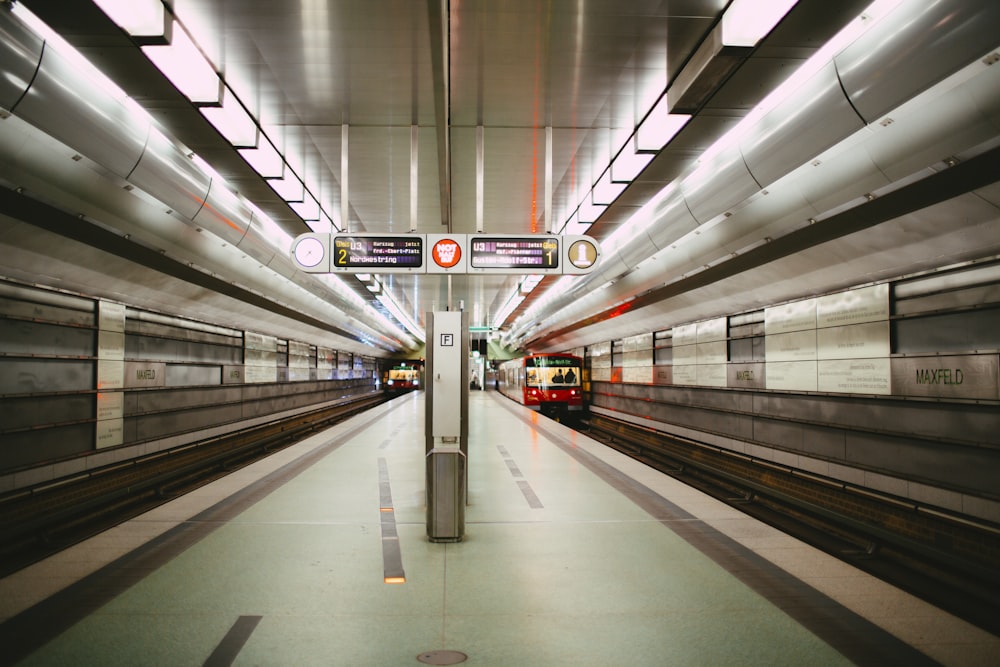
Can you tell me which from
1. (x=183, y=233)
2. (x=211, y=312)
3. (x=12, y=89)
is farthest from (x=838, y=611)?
(x=211, y=312)

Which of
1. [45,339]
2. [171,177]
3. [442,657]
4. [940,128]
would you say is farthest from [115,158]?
[940,128]

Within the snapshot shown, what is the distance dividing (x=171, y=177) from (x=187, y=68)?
1236 millimetres

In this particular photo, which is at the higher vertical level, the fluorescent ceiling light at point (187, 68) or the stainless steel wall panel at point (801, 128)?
the fluorescent ceiling light at point (187, 68)

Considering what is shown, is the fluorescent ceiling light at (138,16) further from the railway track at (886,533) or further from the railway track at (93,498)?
the railway track at (886,533)

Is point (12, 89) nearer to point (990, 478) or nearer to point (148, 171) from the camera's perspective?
point (148, 171)

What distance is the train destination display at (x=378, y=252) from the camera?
6102 mm

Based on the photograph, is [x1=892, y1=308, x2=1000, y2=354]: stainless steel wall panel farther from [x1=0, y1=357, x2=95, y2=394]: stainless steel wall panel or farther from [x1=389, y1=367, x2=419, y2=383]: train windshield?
[x1=389, y1=367, x2=419, y2=383]: train windshield

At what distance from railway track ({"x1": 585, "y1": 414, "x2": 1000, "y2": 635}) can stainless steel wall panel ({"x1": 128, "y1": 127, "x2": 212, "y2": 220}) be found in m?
7.49

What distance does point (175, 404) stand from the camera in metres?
11.0

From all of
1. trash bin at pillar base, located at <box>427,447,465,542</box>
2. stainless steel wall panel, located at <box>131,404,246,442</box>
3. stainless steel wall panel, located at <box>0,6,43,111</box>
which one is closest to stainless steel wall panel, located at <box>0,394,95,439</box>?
stainless steel wall panel, located at <box>131,404,246,442</box>

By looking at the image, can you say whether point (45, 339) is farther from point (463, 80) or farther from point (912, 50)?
point (912, 50)

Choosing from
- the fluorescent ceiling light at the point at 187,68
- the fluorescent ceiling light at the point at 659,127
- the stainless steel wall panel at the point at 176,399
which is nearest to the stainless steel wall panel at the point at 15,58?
the fluorescent ceiling light at the point at 187,68

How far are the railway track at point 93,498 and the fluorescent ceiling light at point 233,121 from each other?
14.2ft

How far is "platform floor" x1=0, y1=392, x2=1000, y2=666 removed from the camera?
10.3 feet
